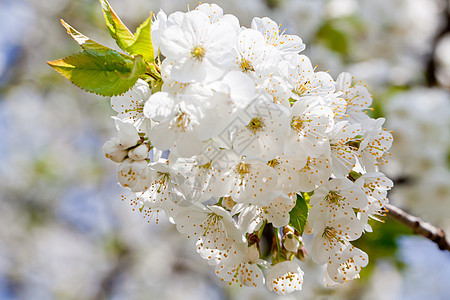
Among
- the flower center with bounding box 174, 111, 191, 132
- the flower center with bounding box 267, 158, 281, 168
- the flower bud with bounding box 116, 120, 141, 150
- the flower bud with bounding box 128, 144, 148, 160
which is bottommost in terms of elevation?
the flower center with bounding box 267, 158, 281, 168

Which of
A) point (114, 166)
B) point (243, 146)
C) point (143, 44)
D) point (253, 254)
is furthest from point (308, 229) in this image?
point (114, 166)

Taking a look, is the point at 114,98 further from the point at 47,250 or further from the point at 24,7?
the point at 47,250

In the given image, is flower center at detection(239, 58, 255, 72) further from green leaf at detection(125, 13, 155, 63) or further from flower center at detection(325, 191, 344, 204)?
flower center at detection(325, 191, 344, 204)

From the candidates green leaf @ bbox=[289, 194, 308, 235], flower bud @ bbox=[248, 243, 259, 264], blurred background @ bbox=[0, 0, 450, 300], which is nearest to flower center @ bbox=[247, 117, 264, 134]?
green leaf @ bbox=[289, 194, 308, 235]

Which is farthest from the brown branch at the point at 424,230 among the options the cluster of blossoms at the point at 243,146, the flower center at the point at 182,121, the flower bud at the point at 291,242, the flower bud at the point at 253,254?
the flower center at the point at 182,121

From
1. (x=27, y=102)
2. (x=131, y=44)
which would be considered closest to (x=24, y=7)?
(x=27, y=102)

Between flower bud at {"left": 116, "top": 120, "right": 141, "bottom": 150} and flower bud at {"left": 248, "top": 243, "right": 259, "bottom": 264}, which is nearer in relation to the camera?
flower bud at {"left": 116, "top": 120, "right": 141, "bottom": 150}

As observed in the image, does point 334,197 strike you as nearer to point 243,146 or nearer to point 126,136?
point 243,146
